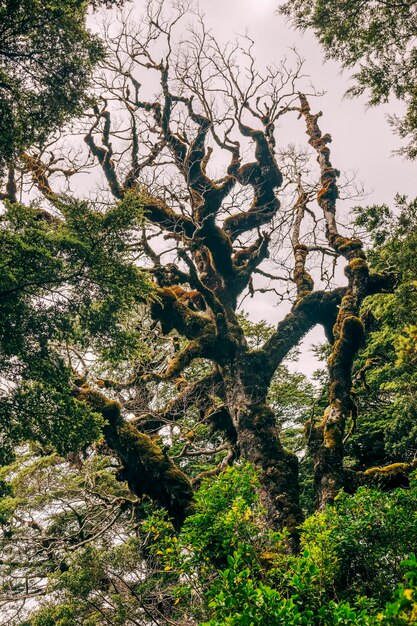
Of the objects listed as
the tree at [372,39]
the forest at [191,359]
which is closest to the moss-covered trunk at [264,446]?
the forest at [191,359]

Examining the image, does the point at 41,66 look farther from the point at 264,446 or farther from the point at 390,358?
the point at 390,358

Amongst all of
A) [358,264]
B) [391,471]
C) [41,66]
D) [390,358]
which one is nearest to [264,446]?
[391,471]

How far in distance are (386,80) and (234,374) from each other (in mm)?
6414

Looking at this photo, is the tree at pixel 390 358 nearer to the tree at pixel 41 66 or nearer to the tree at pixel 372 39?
the tree at pixel 372 39

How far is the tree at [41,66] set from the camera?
6.15 meters

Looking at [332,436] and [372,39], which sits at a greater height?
[372,39]

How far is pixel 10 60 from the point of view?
6555 millimetres

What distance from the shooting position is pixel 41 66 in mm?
6734

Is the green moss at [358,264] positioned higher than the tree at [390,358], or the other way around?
the green moss at [358,264]

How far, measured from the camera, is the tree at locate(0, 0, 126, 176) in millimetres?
6148

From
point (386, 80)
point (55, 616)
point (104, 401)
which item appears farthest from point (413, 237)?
point (55, 616)

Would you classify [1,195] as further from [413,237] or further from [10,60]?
[413,237]

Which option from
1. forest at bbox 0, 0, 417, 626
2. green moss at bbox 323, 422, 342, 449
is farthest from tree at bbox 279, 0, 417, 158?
green moss at bbox 323, 422, 342, 449

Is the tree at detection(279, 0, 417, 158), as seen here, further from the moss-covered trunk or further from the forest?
the moss-covered trunk
